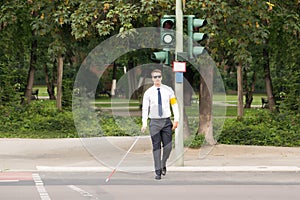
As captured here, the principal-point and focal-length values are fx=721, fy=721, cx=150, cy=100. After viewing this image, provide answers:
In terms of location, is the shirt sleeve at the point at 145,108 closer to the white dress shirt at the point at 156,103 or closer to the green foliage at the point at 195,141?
the white dress shirt at the point at 156,103

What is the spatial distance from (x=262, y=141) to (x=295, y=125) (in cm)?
358

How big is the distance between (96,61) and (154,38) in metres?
7.32

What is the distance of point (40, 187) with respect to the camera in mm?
12219

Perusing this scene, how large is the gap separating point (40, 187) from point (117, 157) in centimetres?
540

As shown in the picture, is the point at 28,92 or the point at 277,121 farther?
the point at 28,92

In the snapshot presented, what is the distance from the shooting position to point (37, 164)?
1587 centimetres

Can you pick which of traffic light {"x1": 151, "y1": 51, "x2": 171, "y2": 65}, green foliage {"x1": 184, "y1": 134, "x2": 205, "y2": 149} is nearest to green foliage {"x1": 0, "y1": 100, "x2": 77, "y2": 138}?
green foliage {"x1": 184, "y1": 134, "x2": 205, "y2": 149}

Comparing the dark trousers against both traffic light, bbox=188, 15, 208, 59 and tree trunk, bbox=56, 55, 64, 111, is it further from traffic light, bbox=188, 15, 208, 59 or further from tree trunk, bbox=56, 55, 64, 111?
tree trunk, bbox=56, 55, 64, 111

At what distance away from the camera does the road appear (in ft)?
36.7

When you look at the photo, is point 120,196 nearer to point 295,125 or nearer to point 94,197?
point 94,197

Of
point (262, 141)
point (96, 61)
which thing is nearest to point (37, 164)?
point (262, 141)

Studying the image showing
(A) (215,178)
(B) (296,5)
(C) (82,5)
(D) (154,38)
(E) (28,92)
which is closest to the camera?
(A) (215,178)

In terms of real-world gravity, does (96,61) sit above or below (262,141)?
above

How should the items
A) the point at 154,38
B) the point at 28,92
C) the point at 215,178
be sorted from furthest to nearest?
the point at 28,92 < the point at 154,38 < the point at 215,178
